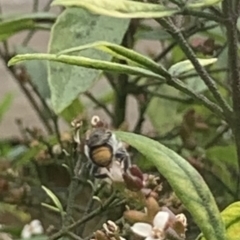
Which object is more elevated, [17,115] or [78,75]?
[78,75]

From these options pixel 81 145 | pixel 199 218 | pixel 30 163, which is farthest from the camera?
pixel 30 163

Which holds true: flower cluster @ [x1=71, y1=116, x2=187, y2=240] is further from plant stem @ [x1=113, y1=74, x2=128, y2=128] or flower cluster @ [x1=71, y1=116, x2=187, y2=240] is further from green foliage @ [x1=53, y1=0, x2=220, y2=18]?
plant stem @ [x1=113, y1=74, x2=128, y2=128]

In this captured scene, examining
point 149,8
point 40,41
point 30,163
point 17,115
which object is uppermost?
point 149,8

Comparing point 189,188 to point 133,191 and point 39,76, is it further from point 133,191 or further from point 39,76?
point 39,76

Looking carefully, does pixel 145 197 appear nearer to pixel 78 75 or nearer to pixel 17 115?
pixel 78 75

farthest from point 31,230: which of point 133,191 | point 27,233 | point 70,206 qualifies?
point 133,191

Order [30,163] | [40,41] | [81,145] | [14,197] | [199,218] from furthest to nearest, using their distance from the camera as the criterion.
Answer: [40,41] → [30,163] → [14,197] → [81,145] → [199,218]

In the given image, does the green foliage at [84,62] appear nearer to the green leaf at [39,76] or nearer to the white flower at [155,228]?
the white flower at [155,228]

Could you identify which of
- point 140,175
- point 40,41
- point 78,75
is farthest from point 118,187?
point 40,41
